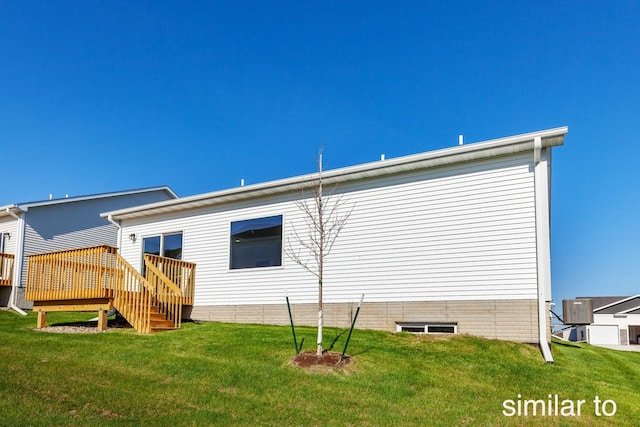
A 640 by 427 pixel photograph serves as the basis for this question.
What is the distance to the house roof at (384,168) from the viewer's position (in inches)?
388

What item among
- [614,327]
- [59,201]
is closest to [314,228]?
[59,201]

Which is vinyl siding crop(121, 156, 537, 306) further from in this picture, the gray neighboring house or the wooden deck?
the gray neighboring house

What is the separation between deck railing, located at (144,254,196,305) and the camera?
13302mm

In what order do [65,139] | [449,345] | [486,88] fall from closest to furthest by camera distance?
[449,345], [486,88], [65,139]

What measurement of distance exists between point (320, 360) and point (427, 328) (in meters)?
3.52

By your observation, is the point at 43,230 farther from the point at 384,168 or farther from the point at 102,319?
the point at 384,168

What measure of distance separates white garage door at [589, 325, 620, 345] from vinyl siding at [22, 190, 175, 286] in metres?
28.2

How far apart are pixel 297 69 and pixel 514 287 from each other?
1273cm

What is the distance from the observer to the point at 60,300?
42.0 ft

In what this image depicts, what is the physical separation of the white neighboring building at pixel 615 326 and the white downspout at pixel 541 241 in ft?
81.3

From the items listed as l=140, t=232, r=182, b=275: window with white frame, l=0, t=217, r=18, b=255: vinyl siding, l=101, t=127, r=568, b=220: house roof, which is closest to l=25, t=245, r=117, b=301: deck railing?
l=140, t=232, r=182, b=275: window with white frame

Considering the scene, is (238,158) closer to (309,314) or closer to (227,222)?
(227,222)

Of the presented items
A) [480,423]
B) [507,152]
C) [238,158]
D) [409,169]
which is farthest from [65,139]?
[480,423]

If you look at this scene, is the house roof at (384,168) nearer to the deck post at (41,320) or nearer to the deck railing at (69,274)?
the deck railing at (69,274)
